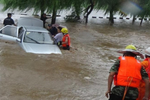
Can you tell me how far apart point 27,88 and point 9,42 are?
4323 millimetres

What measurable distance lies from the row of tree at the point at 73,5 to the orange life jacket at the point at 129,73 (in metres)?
14.2

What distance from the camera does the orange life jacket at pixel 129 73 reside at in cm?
340

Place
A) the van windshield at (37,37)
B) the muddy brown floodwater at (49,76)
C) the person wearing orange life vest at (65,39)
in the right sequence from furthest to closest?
the person wearing orange life vest at (65,39), the van windshield at (37,37), the muddy brown floodwater at (49,76)

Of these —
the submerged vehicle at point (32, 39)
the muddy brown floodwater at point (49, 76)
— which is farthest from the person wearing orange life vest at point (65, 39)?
the submerged vehicle at point (32, 39)

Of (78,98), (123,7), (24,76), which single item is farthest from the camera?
(123,7)

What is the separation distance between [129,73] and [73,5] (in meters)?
18.8

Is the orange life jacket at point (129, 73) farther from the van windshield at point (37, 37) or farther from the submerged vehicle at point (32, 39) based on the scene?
the van windshield at point (37, 37)

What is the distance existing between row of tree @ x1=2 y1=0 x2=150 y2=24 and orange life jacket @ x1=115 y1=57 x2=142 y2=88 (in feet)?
46.7

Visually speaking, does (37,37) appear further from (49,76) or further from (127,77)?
(127,77)

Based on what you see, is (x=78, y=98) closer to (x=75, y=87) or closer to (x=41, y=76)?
(x=75, y=87)

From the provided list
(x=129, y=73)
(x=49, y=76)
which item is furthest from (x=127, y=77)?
(x=49, y=76)

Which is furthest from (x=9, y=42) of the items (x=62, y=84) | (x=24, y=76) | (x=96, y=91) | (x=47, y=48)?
(x=96, y=91)

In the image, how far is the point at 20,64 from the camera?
7.65 meters

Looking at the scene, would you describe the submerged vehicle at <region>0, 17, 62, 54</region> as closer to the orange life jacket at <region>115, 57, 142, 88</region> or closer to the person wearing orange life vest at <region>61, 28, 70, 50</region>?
the person wearing orange life vest at <region>61, 28, 70, 50</region>
